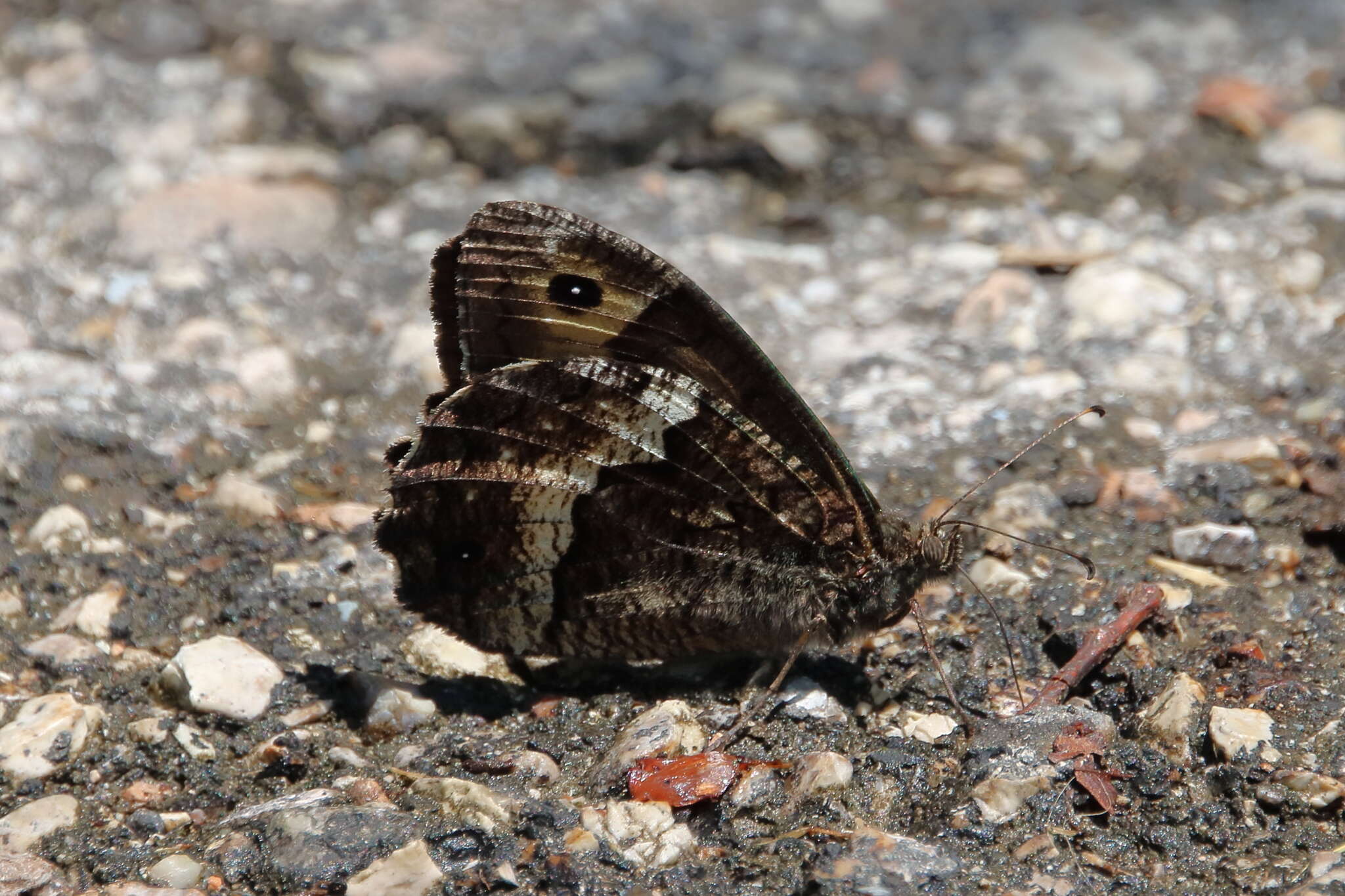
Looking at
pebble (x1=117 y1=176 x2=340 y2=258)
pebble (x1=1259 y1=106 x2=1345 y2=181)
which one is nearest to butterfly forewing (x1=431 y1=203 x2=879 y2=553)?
pebble (x1=117 y1=176 x2=340 y2=258)

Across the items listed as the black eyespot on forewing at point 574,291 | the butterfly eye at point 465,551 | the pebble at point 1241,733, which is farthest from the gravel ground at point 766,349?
the black eyespot on forewing at point 574,291

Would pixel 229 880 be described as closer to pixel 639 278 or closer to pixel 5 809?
pixel 5 809

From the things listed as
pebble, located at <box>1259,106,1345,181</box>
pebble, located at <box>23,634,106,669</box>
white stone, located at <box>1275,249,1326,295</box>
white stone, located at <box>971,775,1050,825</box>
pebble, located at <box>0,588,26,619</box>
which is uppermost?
pebble, located at <box>1259,106,1345,181</box>

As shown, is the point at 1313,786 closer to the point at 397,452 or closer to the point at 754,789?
the point at 754,789

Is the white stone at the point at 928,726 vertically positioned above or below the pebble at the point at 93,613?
below

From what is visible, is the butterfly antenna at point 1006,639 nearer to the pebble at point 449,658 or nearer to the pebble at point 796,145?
the pebble at point 449,658

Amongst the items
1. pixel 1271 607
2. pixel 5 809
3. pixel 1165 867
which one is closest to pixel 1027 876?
pixel 1165 867

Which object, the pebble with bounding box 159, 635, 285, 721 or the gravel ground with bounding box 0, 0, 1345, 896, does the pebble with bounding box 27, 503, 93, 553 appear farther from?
the pebble with bounding box 159, 635, 285, 721
